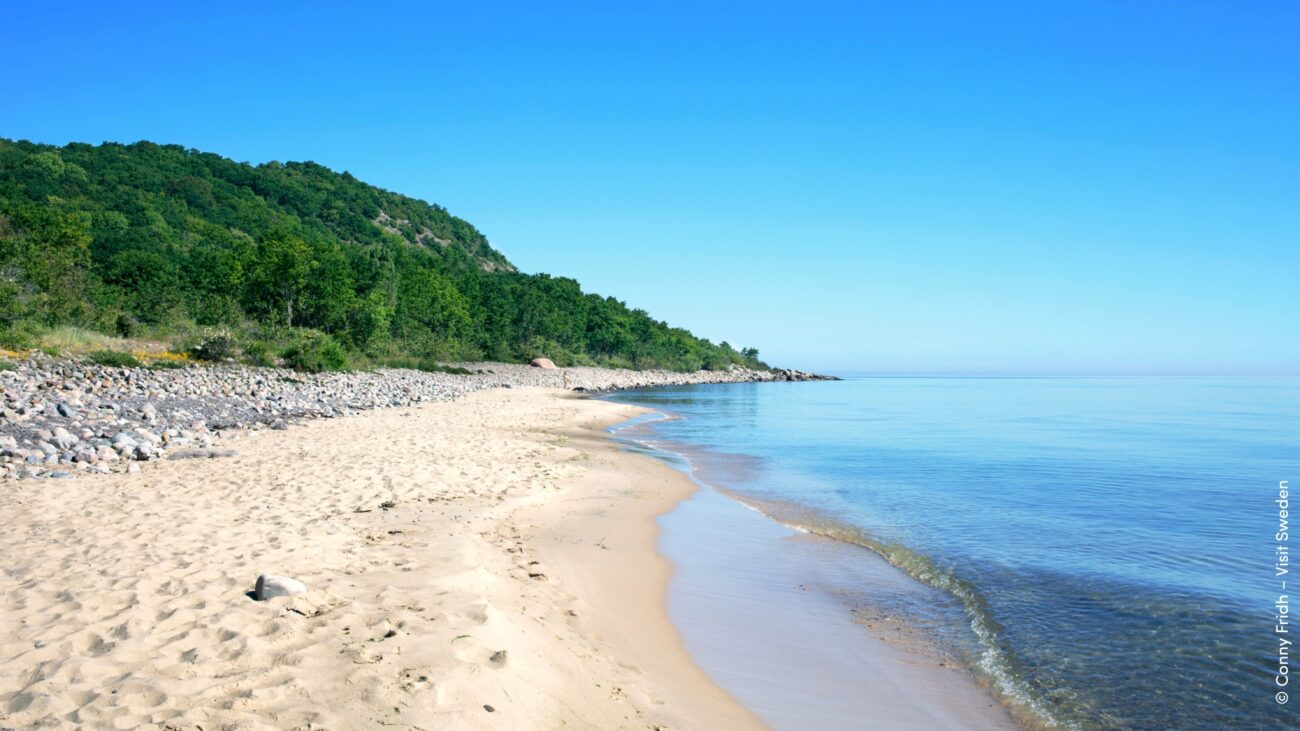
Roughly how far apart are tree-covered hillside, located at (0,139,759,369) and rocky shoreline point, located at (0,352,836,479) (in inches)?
247

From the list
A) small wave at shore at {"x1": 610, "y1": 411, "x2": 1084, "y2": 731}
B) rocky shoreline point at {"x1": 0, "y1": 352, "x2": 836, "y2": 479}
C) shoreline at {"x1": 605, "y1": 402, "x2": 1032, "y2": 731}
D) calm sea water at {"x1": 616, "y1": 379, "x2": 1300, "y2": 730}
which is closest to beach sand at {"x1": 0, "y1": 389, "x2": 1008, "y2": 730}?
shoreline at {"x1": 605, "y1": 402, "x2": 1032, "y2": 731}

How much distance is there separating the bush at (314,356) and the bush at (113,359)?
1004 cm

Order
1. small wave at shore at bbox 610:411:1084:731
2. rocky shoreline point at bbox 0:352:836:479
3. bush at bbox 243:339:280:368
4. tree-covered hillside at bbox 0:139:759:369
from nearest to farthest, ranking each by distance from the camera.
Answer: small wave at shore at bbox 610:411:1084:731
rocky shoreline point at bbox 0:352:836:479
bush at bbox 243:339:280:368
tree-covered hillside at bbox 0:139:759:369

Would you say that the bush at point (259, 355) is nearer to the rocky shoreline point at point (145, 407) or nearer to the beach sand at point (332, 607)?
the rocky shoreline point at point (145, 407)

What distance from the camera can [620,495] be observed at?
1410 centimetres

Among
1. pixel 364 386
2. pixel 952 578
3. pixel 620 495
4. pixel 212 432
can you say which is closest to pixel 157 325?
pixel 364 386

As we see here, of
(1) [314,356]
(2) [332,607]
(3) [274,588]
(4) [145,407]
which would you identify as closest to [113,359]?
(4) [145,407]

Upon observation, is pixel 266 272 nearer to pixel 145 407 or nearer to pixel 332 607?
pixel 145 407

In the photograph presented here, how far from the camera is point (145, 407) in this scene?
16156mm

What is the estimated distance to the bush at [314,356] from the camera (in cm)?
3581

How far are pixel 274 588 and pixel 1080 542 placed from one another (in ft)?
38.3

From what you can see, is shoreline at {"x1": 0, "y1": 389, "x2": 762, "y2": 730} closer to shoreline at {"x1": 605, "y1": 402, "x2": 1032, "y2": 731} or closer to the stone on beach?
the stone on beach

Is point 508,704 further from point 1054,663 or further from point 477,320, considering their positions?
point 477,320

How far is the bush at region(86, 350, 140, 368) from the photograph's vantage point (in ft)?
80.4
